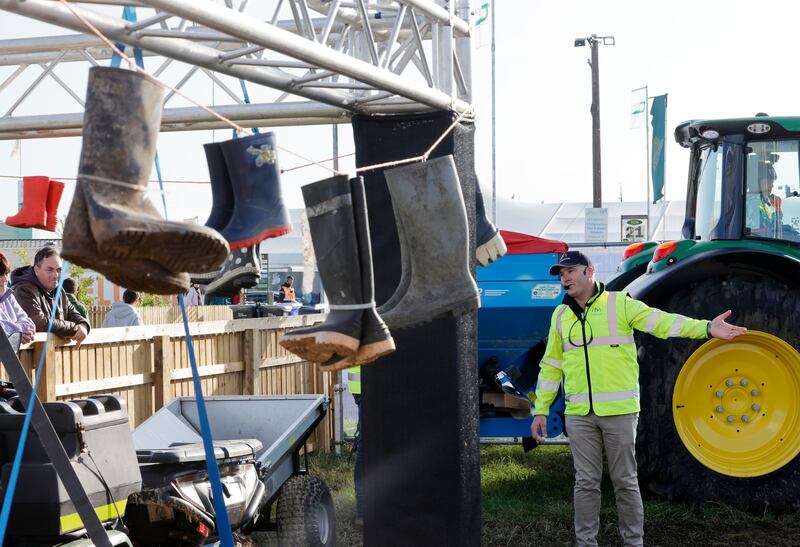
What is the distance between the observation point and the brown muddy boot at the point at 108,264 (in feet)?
10.2

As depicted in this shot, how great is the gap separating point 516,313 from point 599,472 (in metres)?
2.31

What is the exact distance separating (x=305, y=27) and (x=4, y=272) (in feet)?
9.48

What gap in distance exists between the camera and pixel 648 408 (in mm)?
6934

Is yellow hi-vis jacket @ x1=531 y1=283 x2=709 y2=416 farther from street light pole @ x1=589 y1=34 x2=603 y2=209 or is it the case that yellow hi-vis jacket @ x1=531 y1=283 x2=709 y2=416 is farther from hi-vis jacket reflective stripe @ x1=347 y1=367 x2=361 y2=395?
street light pole @ x1=589 y1=34 x2=603 y2=209

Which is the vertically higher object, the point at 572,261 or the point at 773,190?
the point at 773,190

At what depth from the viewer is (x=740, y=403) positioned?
7.00 meters

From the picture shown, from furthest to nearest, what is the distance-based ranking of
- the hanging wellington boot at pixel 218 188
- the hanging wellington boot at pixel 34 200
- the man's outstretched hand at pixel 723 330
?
the man's outstretched hand at pixel 723 330, the hanging wellington boot at pixel 34 200, the hanging wellington boot at pixel 218 188

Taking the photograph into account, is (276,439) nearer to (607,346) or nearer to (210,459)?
(607,346)

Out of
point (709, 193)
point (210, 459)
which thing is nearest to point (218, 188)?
point (210, 459)

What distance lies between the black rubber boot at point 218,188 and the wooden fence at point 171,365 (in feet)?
9.39

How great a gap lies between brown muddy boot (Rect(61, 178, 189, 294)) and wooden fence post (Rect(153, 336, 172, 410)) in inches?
181

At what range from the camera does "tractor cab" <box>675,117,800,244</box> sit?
728cm

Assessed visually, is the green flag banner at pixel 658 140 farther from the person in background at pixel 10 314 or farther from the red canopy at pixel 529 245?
the person in background at pixel 10 314

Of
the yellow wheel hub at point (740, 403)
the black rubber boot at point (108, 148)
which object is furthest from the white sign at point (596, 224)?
the black rubber boot at point (108, 148)
